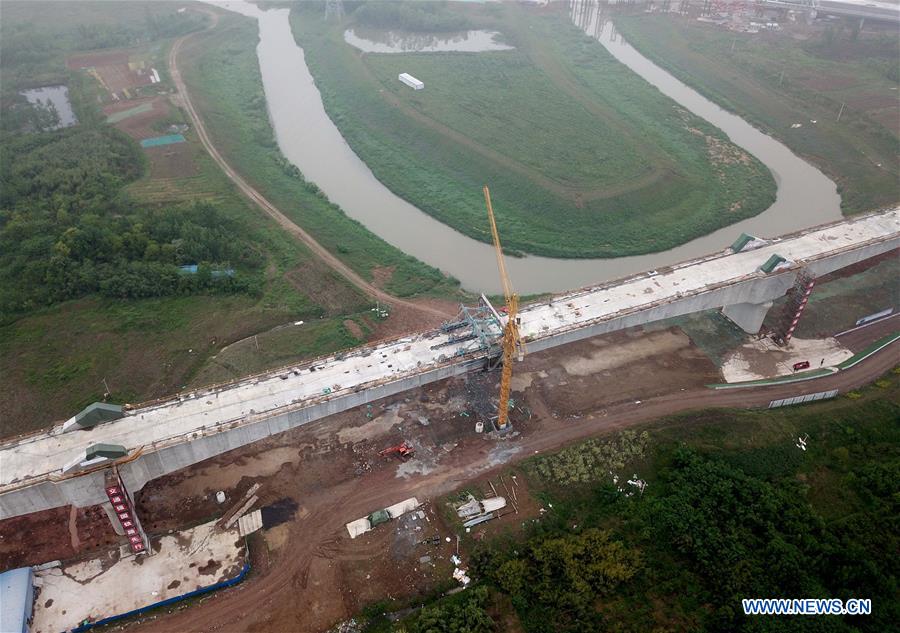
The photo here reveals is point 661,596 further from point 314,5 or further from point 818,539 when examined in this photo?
point 314,5

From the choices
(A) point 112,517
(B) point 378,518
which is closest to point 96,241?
(A) point 112,517

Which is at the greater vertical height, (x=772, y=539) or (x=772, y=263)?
(x=772, y=263)

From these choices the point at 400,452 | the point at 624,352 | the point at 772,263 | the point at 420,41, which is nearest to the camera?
the point at 400,452

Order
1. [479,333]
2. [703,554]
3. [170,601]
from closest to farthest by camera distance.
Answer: [170,601], [703,554], [479,333]

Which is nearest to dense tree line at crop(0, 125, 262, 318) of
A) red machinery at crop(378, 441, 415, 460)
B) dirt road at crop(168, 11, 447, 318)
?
dirt road at crop(168, 11, 447, 318)

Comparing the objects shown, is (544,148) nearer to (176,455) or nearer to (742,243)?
(742,243)
